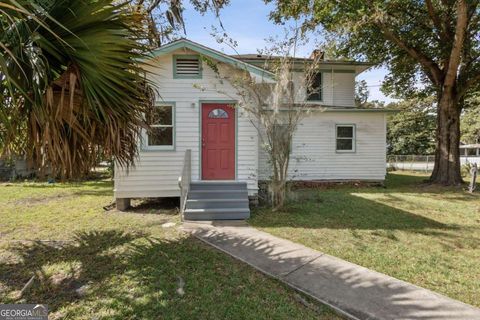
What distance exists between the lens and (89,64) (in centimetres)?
339

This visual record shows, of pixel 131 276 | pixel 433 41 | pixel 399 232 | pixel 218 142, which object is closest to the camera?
pixel 131 276

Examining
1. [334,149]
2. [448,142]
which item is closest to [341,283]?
[334,149]

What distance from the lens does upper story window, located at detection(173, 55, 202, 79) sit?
26.2ft

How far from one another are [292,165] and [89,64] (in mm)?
10669

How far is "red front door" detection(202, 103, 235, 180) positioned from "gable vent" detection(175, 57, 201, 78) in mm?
940

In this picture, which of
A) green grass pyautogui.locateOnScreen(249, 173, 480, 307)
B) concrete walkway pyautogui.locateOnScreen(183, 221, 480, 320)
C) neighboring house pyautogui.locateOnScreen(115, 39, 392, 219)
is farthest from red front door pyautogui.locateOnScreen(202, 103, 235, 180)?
concrete walkway pyautogui.locateOnScreen(183, 221, 480, 320)

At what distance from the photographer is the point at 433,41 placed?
13.8m

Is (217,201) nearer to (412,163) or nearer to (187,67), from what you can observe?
(187,67)

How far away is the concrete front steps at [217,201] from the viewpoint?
6914mm

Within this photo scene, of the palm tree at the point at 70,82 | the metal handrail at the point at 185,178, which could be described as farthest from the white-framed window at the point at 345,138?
the palm tree at the point at 70,82

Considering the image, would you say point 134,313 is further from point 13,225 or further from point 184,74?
point 184,74

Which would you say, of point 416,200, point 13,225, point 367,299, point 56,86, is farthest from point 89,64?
point 416,200

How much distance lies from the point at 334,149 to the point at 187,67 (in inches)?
315

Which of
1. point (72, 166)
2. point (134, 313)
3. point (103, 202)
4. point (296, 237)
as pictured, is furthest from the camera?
point (103, 202)
